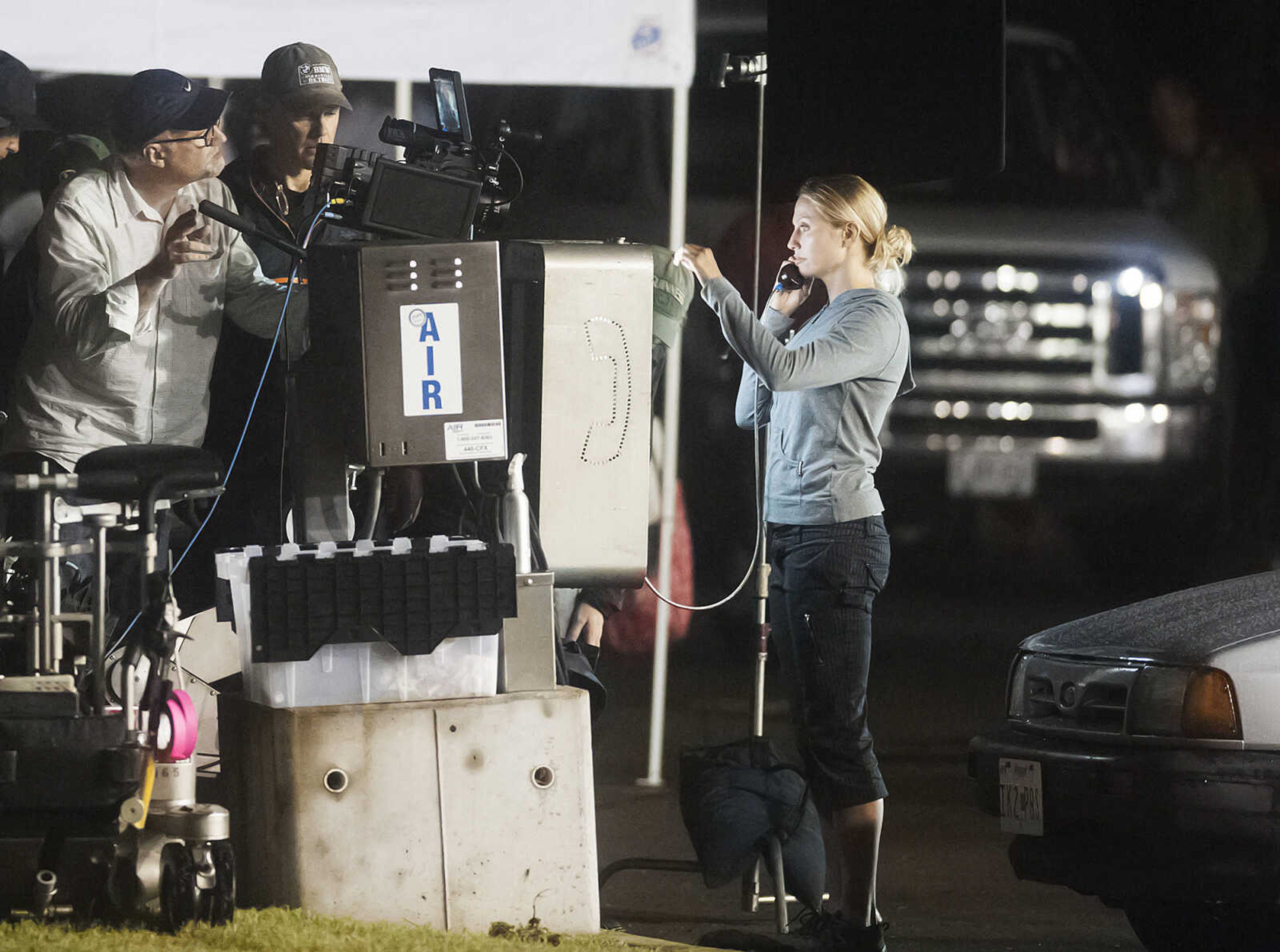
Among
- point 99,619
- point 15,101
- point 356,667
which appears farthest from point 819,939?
point 15,101

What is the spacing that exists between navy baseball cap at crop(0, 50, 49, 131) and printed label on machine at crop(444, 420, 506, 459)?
1.65m

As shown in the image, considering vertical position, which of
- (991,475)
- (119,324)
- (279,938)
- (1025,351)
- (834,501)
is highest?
(1025,351)

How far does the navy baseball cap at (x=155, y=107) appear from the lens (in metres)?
4.70

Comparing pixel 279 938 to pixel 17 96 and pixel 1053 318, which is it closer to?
pixel 17 96

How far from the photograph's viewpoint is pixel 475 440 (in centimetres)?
406

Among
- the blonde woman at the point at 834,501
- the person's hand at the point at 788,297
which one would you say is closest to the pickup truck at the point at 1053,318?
the person's hand at the point at 788,297

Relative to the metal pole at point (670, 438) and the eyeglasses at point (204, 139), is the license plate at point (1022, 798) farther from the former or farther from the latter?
the eyeglasses at point (204, 139)

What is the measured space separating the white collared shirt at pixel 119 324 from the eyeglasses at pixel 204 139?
4.6 inches

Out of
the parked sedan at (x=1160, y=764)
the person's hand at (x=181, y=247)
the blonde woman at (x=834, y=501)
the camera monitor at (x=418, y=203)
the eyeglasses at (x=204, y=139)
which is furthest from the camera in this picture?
the eyeglasses at (x=204, y=139)

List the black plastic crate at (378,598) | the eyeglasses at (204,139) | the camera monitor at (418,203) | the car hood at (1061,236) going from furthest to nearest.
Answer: the car hood at (1061,236)
the eyeglasses at (204,139)
the camera monitor at (418,203)
the black plastic crate at (378,598)

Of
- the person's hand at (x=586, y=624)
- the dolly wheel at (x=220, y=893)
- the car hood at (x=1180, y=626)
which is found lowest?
the dolly wheel at (x=220, y=893)

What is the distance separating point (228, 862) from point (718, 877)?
133cm

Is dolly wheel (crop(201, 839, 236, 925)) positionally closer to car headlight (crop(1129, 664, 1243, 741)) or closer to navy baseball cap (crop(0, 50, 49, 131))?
car headlight (crop(1129, 664, 1243, 741))

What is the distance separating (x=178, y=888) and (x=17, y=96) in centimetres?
239
